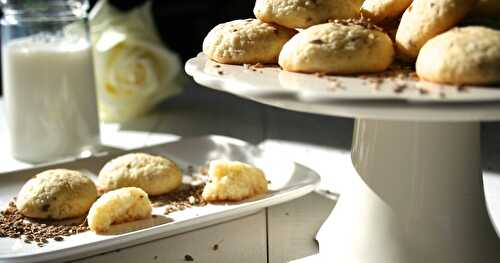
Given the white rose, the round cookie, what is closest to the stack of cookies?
the round cookie

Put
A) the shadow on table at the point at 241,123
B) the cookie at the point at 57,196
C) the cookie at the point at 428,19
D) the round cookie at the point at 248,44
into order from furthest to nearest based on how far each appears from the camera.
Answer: the shadow on table at the point at 241,123 < the cookie at the point at 57,196 < the round cookie at the point at 248,44 < the cookie at the point at 428,19

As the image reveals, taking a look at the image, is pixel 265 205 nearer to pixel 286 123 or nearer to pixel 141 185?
pixel 141 185

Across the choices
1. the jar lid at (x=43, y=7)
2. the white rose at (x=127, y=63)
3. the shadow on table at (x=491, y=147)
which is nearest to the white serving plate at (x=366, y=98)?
the shadow on table at (x=491, y=147)

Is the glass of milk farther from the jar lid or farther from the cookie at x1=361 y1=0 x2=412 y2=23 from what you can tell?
the cookie at x1=361 y1=0 x2=412 y2=23

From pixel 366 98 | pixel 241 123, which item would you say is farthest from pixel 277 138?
pixel 366 98

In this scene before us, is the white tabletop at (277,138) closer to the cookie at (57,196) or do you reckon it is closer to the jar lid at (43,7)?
the cookie at (57,196)

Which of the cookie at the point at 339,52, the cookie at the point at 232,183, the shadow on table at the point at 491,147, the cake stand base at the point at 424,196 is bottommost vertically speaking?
the shadow on table at the point at 491,147

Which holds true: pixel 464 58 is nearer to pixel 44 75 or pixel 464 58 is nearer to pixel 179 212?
→ pixel 179 212

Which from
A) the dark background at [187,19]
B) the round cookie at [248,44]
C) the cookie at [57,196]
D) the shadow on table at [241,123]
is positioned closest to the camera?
the round cookie at [248,44]
